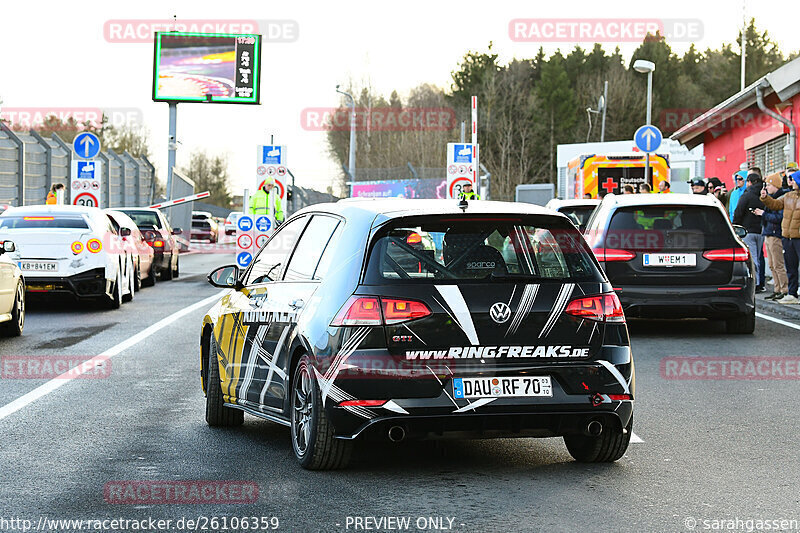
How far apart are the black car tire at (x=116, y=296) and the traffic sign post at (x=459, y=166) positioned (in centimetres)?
1113

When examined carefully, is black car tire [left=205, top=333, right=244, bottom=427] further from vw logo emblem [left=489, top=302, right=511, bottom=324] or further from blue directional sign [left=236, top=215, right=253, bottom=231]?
blue directional sign [left=236, top=215, right=253, bottom=231]

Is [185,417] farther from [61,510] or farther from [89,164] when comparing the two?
[89,164]

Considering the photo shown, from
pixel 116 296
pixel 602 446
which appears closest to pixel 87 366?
pixel 602 446

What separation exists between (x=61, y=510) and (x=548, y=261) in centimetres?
272

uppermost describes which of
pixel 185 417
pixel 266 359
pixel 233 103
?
pixel 233 103

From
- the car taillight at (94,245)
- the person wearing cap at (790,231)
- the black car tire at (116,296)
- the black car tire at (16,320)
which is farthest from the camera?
the black car tire at (116,296)

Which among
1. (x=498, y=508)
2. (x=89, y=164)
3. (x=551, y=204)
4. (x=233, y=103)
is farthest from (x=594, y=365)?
(x=233, y=103)

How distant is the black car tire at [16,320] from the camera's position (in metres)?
13.7

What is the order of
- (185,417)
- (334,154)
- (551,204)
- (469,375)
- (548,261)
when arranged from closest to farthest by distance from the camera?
(469,375) → (548,261) → (185,417) → (551,204) → (334,154)

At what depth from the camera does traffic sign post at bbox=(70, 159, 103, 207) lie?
27531 mm

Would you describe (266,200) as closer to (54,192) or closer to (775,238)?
(54,192)

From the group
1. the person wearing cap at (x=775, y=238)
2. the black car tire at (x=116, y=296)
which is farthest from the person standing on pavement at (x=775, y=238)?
the black car tire at (x=116, y=296)

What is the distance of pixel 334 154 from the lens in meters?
94.9

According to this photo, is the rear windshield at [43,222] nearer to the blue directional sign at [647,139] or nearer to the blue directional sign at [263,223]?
the blue directional sign at [263,223]
